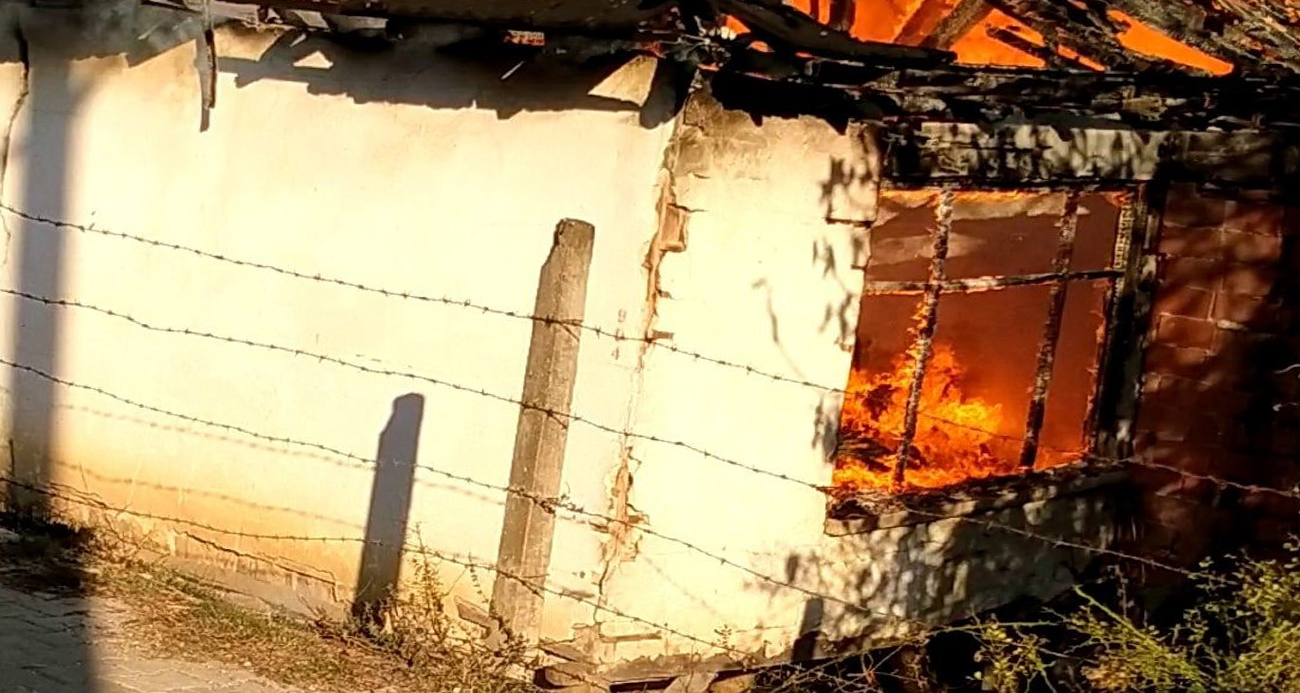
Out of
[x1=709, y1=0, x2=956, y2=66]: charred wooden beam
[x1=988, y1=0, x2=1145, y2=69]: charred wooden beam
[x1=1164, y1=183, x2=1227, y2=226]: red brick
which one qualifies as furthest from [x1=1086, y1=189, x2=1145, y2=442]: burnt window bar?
[x1=709, y1=0, x2=956, y2=66]: charred wooden beam

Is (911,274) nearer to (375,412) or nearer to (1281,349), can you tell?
(1281,349)

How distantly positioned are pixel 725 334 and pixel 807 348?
500mm

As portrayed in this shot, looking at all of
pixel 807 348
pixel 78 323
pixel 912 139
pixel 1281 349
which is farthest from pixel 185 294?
pixel 1281 349

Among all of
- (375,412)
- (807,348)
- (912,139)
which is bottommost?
(375,412)

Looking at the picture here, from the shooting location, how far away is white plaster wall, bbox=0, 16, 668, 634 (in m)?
6.74

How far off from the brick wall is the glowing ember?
0.89 meters

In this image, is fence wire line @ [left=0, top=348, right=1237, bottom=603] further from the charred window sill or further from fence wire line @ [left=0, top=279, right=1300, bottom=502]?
fence wire line @ [left=0, top=279, right=1300, bottom=502]

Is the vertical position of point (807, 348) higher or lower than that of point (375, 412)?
higher

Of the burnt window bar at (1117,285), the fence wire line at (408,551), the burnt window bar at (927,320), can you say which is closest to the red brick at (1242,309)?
the burnt window bar at (1117,285)

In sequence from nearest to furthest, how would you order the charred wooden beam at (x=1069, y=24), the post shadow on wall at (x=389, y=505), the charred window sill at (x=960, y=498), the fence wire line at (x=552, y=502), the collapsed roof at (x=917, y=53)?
the collapsed roof at (x=917, y=53)
the fence wire line at (x=552, y=502)
the charred wooden beam at (x=1069, y=24)
the post shadow on wall at (x=389, y=505)
the charred window sill at (x=960, y=498)

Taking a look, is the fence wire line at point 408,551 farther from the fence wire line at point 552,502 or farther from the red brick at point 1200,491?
the red brick at point 1200,491

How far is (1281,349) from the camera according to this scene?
8609 mm

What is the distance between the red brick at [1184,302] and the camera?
8750 millimetres

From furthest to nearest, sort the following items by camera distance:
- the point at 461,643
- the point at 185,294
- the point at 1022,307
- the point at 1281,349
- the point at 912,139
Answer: the point at 1022,307, the point at 1281,349, the point at 185,294, the point at 912,139, the point at 461,643
